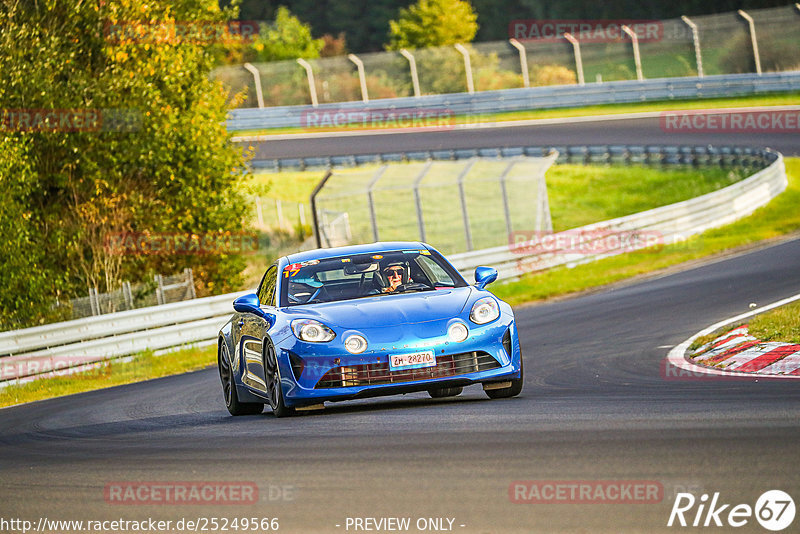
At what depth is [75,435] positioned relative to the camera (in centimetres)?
1055

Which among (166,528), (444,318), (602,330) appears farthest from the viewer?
(602,330)

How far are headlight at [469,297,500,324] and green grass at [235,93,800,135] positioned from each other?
35.6m

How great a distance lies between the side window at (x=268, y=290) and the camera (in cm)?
1073

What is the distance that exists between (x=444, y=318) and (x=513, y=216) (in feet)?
63.0

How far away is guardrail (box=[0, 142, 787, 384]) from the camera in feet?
61.4

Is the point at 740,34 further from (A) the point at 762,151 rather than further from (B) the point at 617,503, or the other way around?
(B) the point at 617,503

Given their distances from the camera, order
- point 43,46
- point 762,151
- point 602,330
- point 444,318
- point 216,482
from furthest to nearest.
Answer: point 762,151, point 43,46, point 602,330, point 444,318, point 216,482

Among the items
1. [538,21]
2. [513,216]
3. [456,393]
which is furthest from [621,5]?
[456,393]

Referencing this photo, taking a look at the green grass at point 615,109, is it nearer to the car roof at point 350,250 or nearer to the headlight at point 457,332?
the car roof at point 350,250

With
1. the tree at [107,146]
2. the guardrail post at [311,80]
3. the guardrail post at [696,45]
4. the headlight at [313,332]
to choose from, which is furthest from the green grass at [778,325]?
the guardrail post at [311,80]

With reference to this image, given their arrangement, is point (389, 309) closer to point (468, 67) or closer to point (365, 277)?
point (365, 277)

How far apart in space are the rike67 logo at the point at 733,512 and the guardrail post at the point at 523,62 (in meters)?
44.5

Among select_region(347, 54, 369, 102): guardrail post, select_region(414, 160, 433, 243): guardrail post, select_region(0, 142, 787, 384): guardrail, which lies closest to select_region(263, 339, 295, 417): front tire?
select_region(0, 142, 787, 384): guardrail

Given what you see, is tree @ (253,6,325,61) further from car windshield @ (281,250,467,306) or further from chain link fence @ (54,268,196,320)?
car windshield @ (281,250,467,306)
